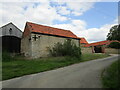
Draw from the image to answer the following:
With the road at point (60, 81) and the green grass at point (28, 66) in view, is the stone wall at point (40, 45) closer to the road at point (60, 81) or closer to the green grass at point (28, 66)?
the green grass at point (28, 66)

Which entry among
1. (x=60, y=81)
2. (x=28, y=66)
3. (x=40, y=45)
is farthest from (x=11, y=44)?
(x=60, y=81)

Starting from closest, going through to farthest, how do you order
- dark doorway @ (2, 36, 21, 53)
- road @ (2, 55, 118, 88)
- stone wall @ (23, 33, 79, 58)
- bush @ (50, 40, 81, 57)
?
road @ (2, 55, 118, 88) < bush @ (50, 40, 81, 57) < stone wall @ (23, 33, 79, 58) < dark doorway @ (2, 36, 21, 53)

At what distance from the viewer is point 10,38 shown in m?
19.3

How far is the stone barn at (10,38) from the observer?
61.4 feet

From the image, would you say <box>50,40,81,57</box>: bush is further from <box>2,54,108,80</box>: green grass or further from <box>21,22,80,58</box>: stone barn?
<box>21,22,80,58</box>: stone barn

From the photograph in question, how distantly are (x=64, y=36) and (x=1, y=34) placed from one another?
13228mm

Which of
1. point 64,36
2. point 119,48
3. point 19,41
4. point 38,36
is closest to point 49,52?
point 38,36

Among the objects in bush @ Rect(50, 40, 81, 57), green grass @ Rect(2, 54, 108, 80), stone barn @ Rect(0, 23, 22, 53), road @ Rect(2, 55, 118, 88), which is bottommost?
green grass @ Rect(2, 54, 108, 80)

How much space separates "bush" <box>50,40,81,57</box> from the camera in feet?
42.4

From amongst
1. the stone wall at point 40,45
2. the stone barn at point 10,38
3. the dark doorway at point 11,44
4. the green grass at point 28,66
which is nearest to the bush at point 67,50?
the green grass at point 28,66

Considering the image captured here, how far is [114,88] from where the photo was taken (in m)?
3.52

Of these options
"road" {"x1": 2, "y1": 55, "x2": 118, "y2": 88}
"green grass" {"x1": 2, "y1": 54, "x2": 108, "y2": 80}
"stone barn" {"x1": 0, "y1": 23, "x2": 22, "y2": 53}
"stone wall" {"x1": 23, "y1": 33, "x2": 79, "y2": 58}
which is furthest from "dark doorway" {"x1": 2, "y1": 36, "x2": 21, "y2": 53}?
"road" {"x1": 2, "y1": 55, "x2": 118, "y2": 88}

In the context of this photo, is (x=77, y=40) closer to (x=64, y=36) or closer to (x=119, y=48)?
(x=64, y=36)

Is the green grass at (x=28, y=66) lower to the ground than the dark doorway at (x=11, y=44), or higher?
lower
